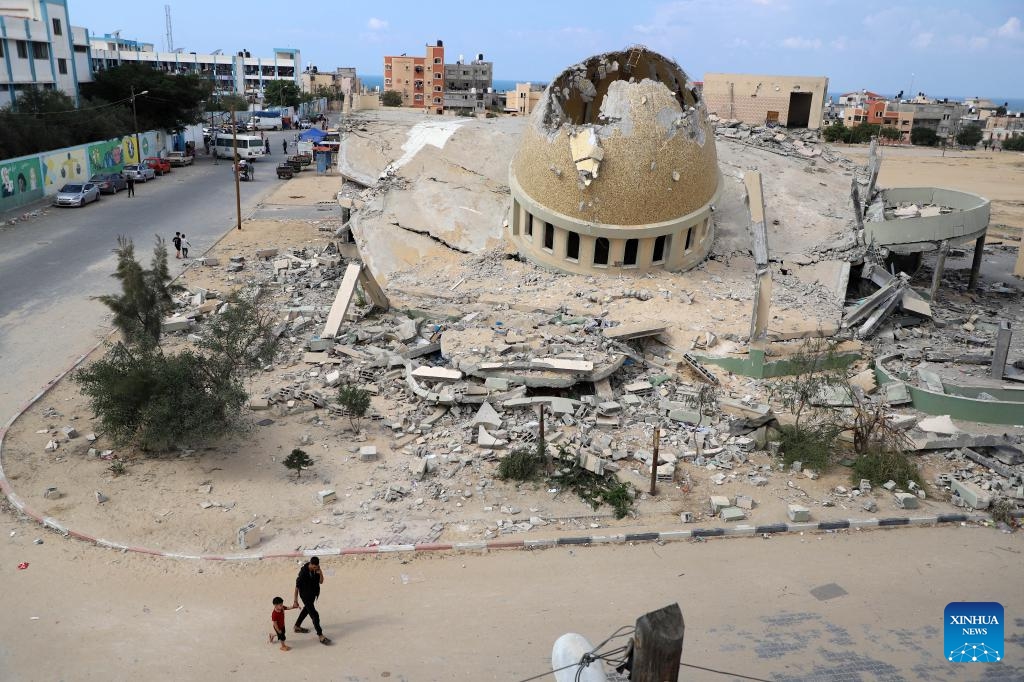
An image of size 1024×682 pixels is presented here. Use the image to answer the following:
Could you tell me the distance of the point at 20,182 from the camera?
2955 cm

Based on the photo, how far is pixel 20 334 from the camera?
16.7m

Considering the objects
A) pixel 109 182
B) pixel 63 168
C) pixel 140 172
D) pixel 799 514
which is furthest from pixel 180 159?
pixel 799 514

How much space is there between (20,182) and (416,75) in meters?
63.0

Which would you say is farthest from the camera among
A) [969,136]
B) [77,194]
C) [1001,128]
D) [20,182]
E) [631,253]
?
[1001,128]

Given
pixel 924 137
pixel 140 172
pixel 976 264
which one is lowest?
pixel 976 264

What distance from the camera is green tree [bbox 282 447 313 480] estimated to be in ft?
38.0

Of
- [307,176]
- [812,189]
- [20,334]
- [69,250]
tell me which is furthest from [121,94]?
[812,189]

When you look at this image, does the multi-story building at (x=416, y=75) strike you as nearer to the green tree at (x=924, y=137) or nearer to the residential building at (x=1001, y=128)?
the green tree at (x=924, y=137)

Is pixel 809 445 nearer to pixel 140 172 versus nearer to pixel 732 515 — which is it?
pixel 732 515

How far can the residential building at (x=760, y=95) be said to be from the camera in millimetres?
38875

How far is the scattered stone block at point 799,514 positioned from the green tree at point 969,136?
3517 inches

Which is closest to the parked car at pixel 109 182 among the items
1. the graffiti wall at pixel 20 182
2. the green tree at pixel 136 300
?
the graffiti wall at pixel 20 182

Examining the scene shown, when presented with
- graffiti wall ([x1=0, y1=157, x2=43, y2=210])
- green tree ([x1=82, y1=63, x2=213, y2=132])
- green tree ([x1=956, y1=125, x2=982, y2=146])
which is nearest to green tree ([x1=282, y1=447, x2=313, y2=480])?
graffiti wall ([x1=0, y1=157, x2=43, y2=210])

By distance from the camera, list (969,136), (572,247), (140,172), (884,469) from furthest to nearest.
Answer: (969,136) < (140,172) < (572,247) < (884,469)
